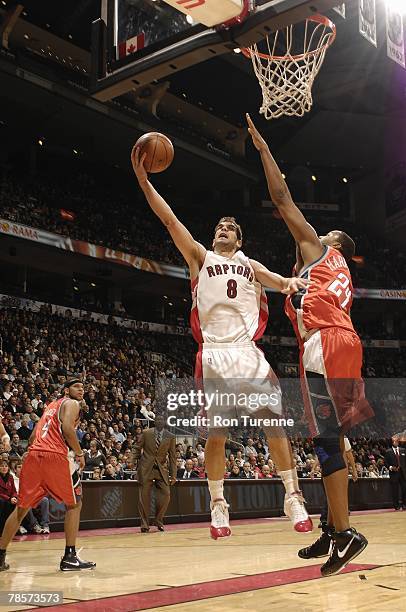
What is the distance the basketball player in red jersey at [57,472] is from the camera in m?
6.25

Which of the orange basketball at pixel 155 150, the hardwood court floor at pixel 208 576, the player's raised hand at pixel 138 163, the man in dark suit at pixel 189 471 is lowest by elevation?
the hardwood court floor at pixel 208 576

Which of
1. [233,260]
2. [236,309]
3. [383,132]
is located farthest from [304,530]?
[383,132]

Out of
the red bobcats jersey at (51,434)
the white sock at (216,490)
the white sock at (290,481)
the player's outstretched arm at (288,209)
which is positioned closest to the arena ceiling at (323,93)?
the red bobcats jersey at (51,434)

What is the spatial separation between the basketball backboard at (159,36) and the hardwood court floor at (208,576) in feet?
15.6

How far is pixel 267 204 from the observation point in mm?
32531

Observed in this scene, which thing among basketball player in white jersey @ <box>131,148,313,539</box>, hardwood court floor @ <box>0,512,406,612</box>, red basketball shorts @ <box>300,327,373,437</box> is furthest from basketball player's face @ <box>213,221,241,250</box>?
hardwood court floor @ <box>0,512,406,612</box>

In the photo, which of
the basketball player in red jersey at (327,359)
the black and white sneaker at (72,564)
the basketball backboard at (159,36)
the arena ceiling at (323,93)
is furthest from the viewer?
the arena ceiling at (323,93)

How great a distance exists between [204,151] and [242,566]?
68.2ft

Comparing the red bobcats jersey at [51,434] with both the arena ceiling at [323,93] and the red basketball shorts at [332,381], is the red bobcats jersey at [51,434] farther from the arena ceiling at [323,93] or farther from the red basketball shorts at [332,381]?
the arena ceiling at [323,93]

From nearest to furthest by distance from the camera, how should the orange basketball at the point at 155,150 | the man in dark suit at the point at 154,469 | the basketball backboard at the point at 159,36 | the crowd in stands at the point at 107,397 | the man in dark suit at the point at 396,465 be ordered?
the orange basketball at the point at 155,150
the basketball backboard at the point at 159,36
the man in dark suit at the point at 154,469
the crowd in stands at the point at 107,397
the man in dark suit at the point at 396,465

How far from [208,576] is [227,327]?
229 cm

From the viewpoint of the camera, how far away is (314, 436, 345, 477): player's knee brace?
13.0 feet

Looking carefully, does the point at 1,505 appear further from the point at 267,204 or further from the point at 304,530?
the point at 267,204

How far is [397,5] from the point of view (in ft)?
35.8
